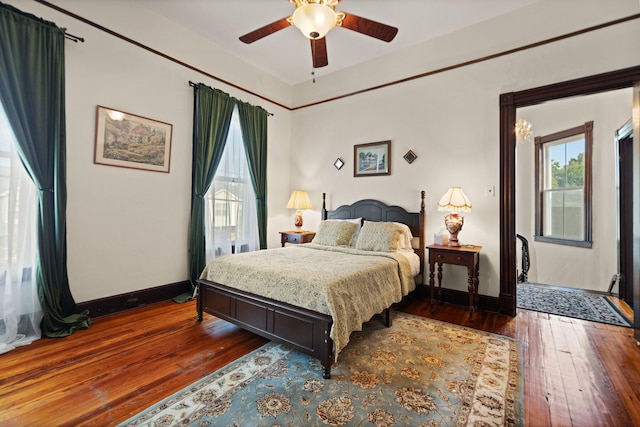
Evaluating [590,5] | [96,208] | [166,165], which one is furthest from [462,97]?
[96,208]

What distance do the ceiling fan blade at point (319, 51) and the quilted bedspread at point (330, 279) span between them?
198cm

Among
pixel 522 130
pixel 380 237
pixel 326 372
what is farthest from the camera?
Result: pixel 522 130

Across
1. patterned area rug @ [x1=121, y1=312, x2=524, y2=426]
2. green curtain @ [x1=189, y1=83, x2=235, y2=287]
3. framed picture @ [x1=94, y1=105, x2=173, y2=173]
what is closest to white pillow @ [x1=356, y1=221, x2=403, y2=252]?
patterned area rug @ [x1=121, y1=312, x2=524, y2=426]

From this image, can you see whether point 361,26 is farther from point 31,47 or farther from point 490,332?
point 490,332

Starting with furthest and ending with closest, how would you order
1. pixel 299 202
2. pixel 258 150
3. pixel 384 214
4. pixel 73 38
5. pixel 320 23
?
pixel 299 202 < pixel 258 150 < pixel 384 214 < pixel 73 38 < pixel 320 23

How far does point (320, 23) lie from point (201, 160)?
7.58ft

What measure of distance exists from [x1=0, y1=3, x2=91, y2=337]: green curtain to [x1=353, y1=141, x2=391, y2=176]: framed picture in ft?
11.2

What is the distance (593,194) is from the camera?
4.28 m

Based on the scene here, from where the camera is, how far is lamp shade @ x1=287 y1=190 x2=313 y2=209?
4.69 metres

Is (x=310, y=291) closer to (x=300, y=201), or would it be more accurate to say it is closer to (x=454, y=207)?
(x=454, y=207)

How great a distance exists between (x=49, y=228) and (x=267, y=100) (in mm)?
3338

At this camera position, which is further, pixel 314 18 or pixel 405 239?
pixel 405 239

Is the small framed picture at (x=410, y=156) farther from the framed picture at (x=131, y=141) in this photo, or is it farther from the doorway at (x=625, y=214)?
the framed picture at (x=131, y=141)

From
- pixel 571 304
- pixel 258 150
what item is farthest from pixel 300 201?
pixel 571 304
